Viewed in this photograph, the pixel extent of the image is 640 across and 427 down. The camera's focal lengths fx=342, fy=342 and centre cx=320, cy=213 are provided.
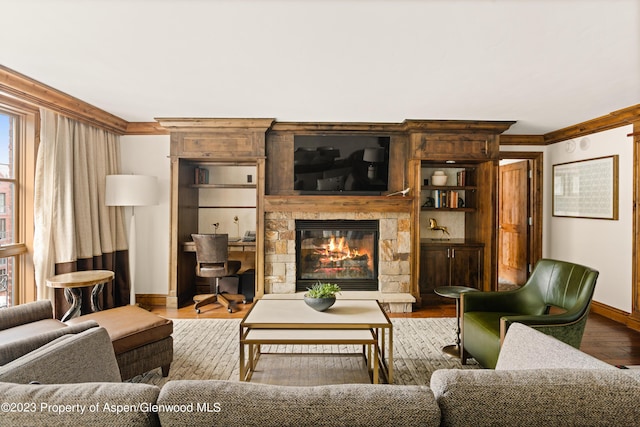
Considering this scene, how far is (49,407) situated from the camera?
2.93ft

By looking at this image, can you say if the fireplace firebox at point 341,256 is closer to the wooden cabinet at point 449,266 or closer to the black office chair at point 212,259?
the wooden cabinet at point 449,266

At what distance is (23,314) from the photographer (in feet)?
7.48

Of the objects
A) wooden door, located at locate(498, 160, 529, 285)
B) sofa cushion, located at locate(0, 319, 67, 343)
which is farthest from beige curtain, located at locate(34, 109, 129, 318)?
wooden door, located at locate(498, 160, 529, 285)

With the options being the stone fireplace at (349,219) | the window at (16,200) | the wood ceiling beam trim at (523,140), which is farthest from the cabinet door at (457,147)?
the window at (16,200)

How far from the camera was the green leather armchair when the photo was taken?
228 centimetres

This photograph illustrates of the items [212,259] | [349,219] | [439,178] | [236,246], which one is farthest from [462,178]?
[212,259]

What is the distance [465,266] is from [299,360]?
287 cm

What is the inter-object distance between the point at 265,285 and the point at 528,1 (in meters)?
3.77

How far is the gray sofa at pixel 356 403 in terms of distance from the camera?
0.89m

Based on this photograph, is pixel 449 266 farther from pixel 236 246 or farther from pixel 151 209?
pixel 151 209

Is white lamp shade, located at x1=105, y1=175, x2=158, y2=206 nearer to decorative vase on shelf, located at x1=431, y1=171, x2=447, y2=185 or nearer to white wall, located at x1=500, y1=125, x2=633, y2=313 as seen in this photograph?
decorative vase on shelf, located at x1=431, y1=171, x2=447, y2=185

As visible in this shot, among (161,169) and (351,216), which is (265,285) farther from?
(161,169)

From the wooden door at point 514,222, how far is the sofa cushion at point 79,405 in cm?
552

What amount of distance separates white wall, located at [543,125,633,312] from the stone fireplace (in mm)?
2284
